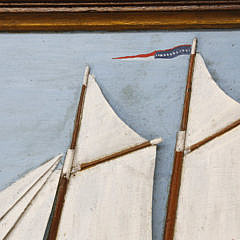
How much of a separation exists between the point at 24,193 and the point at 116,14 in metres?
0.69

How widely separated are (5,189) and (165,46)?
2.35 feet

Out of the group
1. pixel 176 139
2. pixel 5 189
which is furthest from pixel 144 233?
pixel 5 189

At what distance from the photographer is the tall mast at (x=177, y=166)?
913 millimetres

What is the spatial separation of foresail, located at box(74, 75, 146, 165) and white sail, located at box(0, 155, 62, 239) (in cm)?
9

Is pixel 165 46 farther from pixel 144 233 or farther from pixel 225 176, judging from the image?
pixel 144 233

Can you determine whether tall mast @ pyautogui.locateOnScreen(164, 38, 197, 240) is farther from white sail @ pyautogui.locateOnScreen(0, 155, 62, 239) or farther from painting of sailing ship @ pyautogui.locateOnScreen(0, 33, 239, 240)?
white sail @ pyautogui.locateOnScreen(0, 155, 62, 239)

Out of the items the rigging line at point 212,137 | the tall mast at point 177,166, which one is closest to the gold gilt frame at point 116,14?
the tall mast at point 177,166

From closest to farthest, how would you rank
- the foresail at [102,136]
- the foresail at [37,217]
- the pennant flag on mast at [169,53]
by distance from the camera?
the foresail at [37,217] → the foresail at [102,136] → the pennant flag on mast at [169,53]

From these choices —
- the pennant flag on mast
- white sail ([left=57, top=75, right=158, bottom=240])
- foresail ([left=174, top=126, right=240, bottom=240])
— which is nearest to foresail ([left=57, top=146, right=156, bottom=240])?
white sail ([left=57, top=75, right=158, bottom=240])

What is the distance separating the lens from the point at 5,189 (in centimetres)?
96

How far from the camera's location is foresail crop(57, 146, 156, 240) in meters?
0.89

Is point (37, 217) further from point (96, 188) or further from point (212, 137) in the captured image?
point (212, 137)

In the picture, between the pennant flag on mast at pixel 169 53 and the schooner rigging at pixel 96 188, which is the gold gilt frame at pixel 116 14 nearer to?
the pennant flag on mast at pixel 169 53

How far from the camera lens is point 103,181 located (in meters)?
0.94
